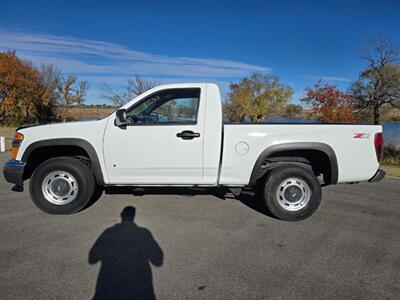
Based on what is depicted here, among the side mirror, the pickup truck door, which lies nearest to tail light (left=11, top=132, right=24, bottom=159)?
the pickup truck door

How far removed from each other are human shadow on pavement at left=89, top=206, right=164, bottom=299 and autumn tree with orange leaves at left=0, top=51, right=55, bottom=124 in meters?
32.0

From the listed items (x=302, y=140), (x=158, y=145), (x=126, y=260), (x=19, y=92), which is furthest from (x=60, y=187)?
(x=19, y=92)

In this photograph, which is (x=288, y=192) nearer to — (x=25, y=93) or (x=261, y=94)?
(x=25, y=93)

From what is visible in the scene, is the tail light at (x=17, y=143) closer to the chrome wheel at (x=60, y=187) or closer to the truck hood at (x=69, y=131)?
the truck hood at (x=69, y=131)

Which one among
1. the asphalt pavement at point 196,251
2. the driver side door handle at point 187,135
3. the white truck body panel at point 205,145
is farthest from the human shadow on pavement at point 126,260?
the driver side door handle at point 187,135

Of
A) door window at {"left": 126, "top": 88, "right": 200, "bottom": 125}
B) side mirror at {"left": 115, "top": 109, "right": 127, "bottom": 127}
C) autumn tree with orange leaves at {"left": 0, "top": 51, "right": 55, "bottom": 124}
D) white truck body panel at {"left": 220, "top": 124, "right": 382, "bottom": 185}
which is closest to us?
side mirror at {"left": 115, "top": 109, "right": 127, "bottom": 127}

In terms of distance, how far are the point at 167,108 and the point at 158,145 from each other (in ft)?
→ 2.12

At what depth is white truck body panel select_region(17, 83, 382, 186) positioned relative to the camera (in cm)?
409

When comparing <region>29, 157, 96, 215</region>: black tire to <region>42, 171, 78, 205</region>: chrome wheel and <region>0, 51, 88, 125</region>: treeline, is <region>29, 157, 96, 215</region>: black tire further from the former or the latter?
<region>0, 51, 88, 125</region>: treeline

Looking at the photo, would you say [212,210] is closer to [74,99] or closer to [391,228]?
[391,228]

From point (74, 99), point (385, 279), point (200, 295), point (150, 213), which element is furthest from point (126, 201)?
point (74, 99)

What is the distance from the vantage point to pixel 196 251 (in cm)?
327

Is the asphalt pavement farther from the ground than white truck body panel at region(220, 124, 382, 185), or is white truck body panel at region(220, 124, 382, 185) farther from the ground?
white truck body panel at region(220, 124, 382, 185)

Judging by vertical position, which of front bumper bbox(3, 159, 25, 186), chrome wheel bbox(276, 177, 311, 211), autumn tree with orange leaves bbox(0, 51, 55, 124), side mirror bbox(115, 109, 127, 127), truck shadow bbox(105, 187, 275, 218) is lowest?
truck shadow bbox(105, 187, 275, 218)
